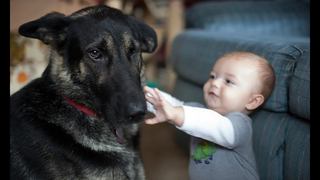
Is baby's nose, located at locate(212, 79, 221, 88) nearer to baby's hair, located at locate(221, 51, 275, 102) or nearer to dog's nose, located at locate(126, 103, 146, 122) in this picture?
baby's hair, located at locate(221, 51, 275, 102)

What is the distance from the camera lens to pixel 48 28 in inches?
48.7

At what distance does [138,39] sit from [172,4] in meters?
3.01

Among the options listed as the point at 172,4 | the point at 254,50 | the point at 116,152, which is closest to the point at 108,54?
the point at 116,152

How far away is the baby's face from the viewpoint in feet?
4.44

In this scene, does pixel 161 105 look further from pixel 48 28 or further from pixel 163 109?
pixel 48 28

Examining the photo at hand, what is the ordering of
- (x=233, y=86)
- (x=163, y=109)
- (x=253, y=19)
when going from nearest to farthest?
1. (x=163, y=109)
2. (x=233, y=86)
3. (x=253, y=19)

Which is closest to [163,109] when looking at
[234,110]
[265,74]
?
[234,110]

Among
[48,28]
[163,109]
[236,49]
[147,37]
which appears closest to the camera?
[163,109]

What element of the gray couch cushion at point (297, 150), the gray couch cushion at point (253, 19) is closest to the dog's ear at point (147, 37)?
the gray couch cushion at point (297, 150)

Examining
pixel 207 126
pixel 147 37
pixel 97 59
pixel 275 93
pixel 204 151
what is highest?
pixel 147 37

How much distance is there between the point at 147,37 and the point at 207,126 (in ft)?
2.02

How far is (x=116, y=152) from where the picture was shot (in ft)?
4.10

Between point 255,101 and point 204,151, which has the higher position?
point 255,101
